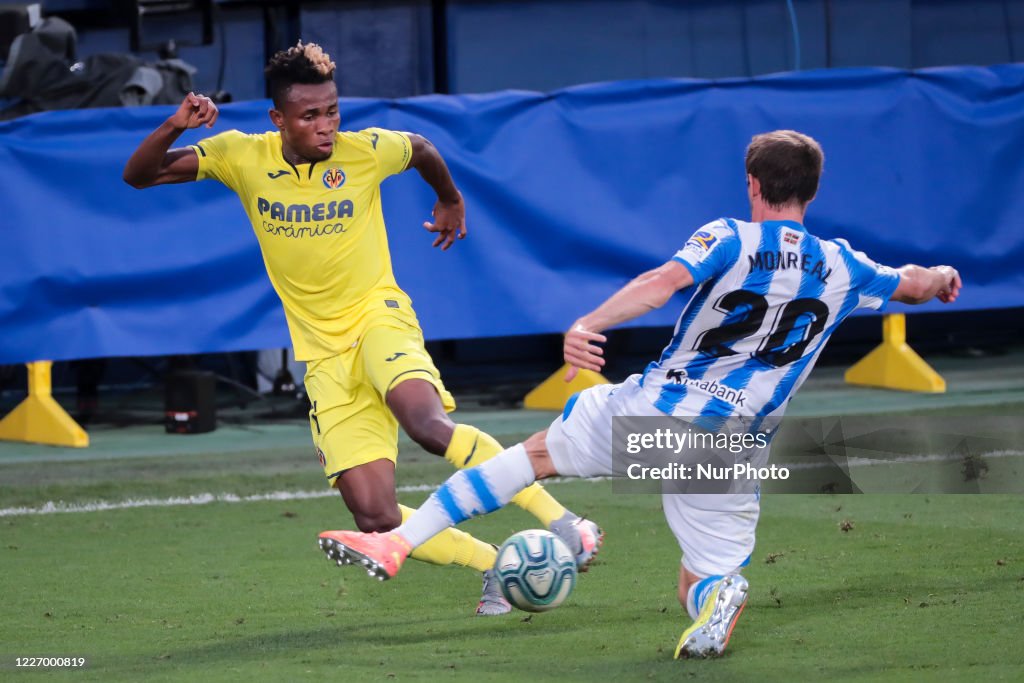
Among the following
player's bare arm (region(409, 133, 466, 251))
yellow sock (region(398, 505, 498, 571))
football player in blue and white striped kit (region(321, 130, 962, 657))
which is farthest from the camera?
player's bare arm (region(409, 133, 466, 251))

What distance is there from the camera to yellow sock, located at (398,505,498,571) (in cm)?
584

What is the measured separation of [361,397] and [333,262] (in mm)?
564

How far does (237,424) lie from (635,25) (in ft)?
18.6

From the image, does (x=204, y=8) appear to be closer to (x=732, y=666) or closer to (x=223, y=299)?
(x=223, y=299)

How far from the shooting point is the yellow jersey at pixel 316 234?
19.9 feet

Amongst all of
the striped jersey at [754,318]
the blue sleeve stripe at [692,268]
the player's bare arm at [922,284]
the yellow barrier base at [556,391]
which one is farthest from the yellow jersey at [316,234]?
the yellow barrier base at [556,391]

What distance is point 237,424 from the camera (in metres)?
11.1

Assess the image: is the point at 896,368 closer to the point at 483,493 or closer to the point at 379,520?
the point at 379,520

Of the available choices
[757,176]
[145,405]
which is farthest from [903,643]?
[145,405]

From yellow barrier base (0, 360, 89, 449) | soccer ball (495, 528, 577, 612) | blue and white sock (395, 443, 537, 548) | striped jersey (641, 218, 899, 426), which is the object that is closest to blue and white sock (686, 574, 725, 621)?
soccer ball (495, 528, 577, 612)

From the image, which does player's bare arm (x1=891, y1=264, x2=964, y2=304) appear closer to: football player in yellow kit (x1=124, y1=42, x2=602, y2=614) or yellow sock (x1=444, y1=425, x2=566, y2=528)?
yellow sock (x1=444, y1=425, x2=566, y2=528)

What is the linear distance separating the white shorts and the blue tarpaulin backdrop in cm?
546

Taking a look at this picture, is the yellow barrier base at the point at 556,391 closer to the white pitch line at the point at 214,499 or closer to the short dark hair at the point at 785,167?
the white pitch line at the point at 214,499

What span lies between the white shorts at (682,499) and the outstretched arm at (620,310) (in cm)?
34
